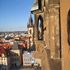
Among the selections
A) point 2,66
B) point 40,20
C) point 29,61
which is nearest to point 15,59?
point 29,61

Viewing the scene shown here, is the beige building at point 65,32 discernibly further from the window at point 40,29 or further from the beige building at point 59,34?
the window at point 40,29

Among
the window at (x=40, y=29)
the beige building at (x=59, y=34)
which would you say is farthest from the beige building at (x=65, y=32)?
the window at (x=40, y=29)

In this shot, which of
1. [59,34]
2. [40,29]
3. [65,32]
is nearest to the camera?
[65,32]

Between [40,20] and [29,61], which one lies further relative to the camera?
[29,61]

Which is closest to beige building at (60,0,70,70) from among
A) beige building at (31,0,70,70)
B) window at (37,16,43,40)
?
beige building at (31,0,70,70)

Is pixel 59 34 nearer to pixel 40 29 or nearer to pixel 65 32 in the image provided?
pixel 65 32

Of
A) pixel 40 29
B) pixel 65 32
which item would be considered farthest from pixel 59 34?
pixel 40 29

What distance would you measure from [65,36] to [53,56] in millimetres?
642

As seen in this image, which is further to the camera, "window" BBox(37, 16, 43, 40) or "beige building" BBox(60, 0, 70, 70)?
"window" BBox(37, 16, 43, 40)

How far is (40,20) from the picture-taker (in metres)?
6.83

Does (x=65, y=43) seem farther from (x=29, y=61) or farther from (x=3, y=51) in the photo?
(x=29, y=61)

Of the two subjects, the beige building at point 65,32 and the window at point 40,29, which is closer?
the beige building at point 65,32

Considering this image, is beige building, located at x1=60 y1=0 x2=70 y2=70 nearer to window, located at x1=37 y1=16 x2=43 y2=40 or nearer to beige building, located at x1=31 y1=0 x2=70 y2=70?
beige building, located at x1=31 y1=0 x2=70 y2=70

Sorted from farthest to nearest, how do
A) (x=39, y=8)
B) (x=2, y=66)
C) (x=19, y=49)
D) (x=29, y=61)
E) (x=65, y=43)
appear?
1. (x=19, y=49)
2. (x=29, y=61)
3. (x=2, y=66)
4. (x=39, y=8)
5. (x=65, y=43)
